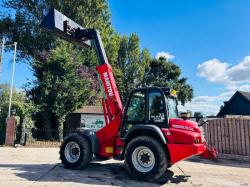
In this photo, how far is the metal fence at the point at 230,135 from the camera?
11867 millimetres

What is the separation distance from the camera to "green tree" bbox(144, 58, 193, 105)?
3888cm

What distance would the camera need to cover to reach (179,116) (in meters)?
8.45

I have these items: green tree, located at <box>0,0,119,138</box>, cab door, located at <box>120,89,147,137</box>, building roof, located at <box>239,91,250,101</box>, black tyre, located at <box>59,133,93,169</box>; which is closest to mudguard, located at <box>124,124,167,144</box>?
cab door, located at <box>120,89,147,137</box>

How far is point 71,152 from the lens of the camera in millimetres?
8359

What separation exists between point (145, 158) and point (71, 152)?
2.49 metres

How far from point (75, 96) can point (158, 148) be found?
44.4ft

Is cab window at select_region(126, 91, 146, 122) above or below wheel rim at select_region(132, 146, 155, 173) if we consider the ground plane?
above

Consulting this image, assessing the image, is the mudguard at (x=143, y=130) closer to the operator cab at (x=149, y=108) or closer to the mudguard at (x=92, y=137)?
the operator cab at (x=149, y=108)

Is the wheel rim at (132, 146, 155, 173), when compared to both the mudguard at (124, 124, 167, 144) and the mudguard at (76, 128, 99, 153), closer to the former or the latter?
the mudguard at (124, 124, 167, 144)

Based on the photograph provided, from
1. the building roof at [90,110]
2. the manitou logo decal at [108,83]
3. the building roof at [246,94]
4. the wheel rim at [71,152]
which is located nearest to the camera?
the wheel rim at [71,152]

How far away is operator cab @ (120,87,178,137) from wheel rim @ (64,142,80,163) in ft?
5.26

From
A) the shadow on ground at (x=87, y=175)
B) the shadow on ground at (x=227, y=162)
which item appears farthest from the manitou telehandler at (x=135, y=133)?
the shadow on ground at (x=227, y=162)

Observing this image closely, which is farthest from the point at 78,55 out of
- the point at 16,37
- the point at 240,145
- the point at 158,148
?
the point at 158,148

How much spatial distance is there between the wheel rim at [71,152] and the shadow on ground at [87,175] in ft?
1.19
